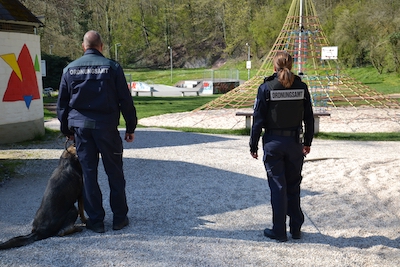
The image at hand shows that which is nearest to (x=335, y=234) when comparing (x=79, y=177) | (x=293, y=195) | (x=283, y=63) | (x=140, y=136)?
(x=293, y=195)

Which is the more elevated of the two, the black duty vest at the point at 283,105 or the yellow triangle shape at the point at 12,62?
the yellow triangle shape at the point at 12,62

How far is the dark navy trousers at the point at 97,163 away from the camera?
4.99 meters

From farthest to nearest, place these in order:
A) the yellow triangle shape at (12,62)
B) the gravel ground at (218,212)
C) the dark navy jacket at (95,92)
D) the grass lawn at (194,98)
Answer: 1. the grass lawn at (194,98)
2. the yellow triangle shape at (12,62)
3. the dark navy jacket at (95,92)
4. the gravel ground at (218,212)

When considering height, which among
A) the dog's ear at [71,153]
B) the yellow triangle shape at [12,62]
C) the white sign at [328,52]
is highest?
the white sign at [328,52]

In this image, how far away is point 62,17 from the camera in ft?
87.1

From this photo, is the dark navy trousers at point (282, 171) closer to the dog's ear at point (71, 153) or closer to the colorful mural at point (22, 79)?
the dog's ear at point (71, 153)

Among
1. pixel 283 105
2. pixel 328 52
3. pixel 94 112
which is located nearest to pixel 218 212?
pixel 283 105

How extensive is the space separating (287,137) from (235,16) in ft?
244

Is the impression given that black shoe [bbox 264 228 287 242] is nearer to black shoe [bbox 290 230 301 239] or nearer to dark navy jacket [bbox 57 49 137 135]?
black shoe [bbox 290 230 301 239]

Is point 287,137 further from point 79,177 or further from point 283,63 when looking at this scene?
→ point 79,177

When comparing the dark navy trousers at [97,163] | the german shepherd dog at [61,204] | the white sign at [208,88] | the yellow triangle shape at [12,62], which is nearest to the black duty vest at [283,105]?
the dark navy trousers at [97,163]

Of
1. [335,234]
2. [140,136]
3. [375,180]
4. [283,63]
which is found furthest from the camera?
[140,136]

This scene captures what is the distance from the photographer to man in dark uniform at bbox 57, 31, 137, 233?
4.94 meters

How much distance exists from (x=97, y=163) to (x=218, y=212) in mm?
1757
